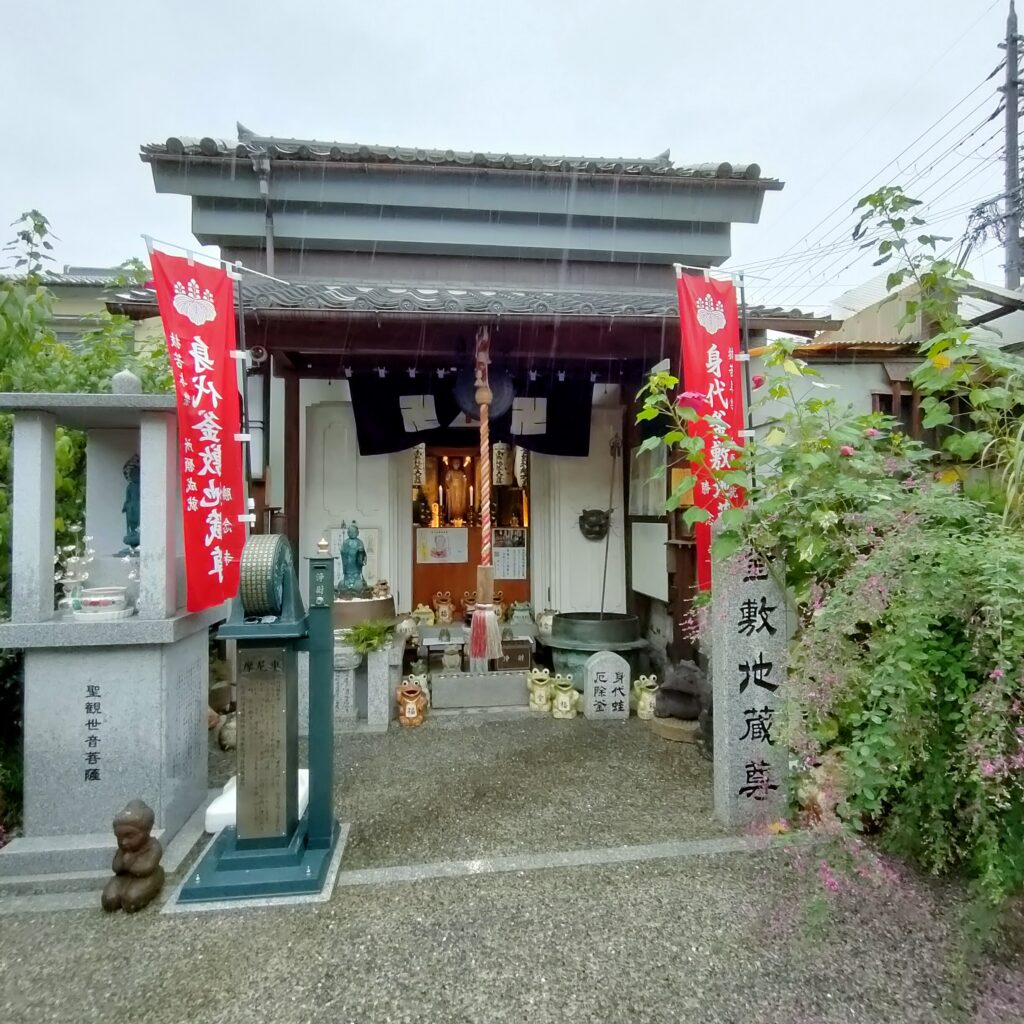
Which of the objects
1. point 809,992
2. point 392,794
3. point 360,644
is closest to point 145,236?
point 360,644

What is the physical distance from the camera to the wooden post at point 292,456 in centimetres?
728

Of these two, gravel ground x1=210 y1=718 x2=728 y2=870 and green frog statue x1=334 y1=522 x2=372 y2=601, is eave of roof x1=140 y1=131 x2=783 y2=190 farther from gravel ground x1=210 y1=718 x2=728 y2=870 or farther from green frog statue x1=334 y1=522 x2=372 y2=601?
gravel ground x1=210 y1=718 x2=728 y2=870

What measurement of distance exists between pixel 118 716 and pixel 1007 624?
5.09 metres

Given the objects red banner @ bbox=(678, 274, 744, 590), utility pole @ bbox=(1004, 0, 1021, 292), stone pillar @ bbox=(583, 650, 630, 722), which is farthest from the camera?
utility pole @ bbox=(1004, 0, 1021, 292)

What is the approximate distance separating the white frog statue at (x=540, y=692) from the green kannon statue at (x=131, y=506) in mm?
4318

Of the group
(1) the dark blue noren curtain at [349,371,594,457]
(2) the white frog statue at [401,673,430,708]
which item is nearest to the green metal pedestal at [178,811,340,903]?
(2) the white frog statue at [401,673,430,708]

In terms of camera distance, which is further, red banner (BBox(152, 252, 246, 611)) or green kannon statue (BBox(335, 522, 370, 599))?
green kannon statue (BBox(335, 522, 370, 599))

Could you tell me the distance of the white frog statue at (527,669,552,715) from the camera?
655cm

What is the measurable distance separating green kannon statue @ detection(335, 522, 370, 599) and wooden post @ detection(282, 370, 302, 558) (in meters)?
0.83

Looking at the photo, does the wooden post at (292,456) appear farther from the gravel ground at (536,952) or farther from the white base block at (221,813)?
the gravel ground at (536,952)

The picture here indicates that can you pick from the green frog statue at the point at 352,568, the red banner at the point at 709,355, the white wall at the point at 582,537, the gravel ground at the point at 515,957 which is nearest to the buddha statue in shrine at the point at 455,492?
the white wall at the point at 582,537

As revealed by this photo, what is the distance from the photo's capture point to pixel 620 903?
3236 millimetres

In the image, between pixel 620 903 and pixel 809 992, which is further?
pixel 620 903

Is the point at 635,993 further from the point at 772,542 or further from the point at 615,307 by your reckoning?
the point at 615,307
